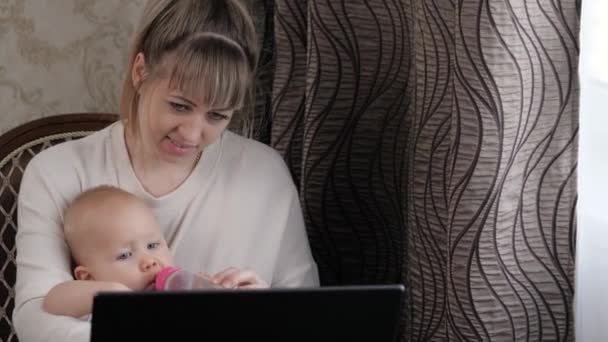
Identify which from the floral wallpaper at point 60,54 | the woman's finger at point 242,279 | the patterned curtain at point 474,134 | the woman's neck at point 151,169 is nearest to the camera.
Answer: the patterned curtain at point 474,134

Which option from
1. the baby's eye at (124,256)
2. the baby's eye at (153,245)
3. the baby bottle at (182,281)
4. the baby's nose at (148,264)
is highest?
the baby's eye at (153,245)

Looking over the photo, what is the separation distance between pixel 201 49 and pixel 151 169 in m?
0.25

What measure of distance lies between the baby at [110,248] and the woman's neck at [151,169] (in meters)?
0.14

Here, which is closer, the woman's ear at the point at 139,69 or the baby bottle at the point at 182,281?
the baby bottle at the point at 182,281

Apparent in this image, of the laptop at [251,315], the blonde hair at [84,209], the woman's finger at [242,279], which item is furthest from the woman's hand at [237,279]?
the laptop at [251,315]

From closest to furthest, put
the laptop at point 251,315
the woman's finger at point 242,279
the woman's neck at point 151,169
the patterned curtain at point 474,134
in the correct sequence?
the laptop at point 251,315
the patterned curtain at point 474,134
the woman's finger at point 242,279
the woman's neck at point 151,169

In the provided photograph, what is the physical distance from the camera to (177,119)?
1791mm

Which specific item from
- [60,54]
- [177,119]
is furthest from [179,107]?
[60,54]

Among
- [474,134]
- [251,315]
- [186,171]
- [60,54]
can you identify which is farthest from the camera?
[60,54]

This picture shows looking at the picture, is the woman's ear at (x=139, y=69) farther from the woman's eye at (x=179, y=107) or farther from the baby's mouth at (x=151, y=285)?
the baby's mouth at (x=151, y=285)

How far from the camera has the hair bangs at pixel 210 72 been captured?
70.4 inches

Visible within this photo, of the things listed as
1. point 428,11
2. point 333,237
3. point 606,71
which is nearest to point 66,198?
point 333,237

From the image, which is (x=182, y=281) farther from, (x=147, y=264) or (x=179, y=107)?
(x=179, y=107)

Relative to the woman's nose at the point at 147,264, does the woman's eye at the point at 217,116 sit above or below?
above
